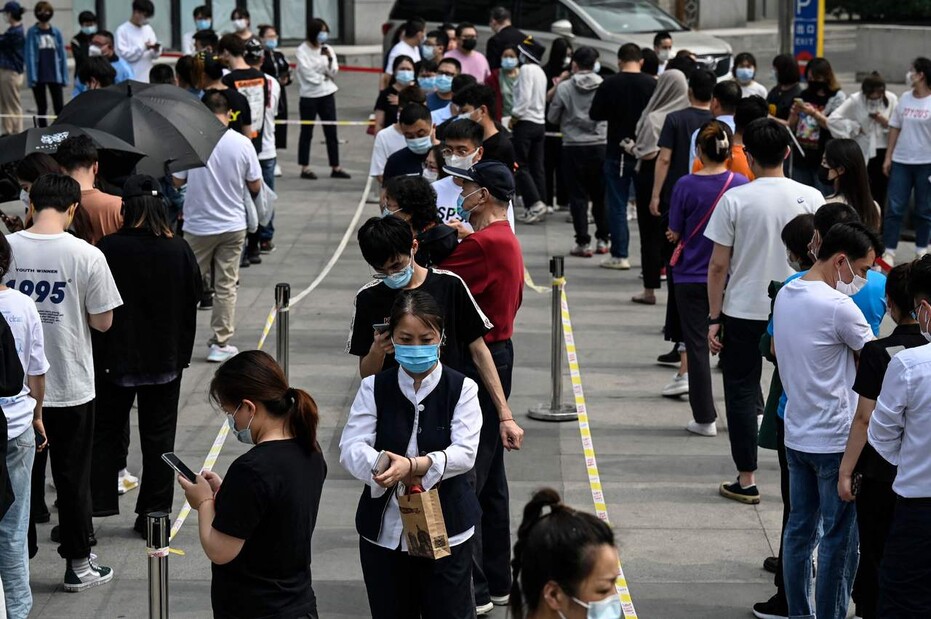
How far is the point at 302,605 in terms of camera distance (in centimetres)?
470

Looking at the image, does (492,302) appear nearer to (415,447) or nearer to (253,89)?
(415,447)

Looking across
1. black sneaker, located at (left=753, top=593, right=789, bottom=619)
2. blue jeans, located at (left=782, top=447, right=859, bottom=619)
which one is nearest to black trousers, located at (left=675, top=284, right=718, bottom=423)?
black sneaker, located at (left=753, top=593, right=789, bottom=619)

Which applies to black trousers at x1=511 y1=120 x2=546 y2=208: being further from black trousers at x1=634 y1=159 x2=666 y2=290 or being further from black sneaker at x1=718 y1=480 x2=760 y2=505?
black sneaker at x1=718 y1=480 x2=760 y2=505

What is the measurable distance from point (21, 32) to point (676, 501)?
15405 mm

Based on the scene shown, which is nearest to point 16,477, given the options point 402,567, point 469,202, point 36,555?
point 36,555

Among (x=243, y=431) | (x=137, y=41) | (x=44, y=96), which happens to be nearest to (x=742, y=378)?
(x=243, y=431)

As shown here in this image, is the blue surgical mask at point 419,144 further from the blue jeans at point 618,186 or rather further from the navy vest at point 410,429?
the navy vest at point 410,429

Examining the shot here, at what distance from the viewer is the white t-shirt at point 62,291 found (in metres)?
6.75

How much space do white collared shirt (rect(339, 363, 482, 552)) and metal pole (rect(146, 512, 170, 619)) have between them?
668 millimetres

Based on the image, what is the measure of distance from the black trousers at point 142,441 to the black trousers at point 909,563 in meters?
3.92

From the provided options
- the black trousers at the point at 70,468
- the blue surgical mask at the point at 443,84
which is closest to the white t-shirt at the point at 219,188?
the blue surgical mask at the point at 443,84

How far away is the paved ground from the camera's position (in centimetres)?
688

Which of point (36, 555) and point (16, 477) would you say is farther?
point (36, 555)

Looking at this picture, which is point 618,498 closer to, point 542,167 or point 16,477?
point 16,477
